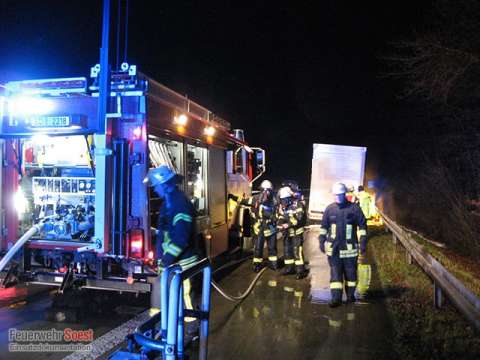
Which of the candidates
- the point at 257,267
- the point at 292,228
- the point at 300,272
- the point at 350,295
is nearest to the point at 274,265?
the point at 257,267

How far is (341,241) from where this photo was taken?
672 cm

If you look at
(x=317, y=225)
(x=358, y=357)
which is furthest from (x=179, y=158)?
(x=317, y=225)

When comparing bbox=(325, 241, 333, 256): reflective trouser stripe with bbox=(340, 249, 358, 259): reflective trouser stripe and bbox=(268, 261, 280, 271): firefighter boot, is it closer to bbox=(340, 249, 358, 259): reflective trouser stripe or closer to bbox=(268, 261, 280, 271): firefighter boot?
bbox=(340, 249, 358, 259): reflective trouser stripe

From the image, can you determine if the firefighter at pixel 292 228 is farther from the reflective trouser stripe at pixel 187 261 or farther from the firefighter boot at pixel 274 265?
the reflective trouser stripe at pixel 187 261

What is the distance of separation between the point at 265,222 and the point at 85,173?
371cm

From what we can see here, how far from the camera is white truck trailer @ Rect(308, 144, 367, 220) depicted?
17438mm

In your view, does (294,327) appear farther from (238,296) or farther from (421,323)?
(238,296)

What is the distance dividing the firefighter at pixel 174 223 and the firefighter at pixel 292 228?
4.16 metres

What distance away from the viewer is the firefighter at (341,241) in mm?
6703

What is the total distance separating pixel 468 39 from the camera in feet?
31.3

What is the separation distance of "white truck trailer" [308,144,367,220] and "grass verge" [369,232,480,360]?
28.4 feet

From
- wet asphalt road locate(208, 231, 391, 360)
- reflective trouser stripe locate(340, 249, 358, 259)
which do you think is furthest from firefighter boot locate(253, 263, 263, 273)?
reflective trouser stripe locate(340, 249, 358, 259)

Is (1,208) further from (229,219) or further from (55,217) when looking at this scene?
(229,219)

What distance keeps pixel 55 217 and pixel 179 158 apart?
6.30 feet
